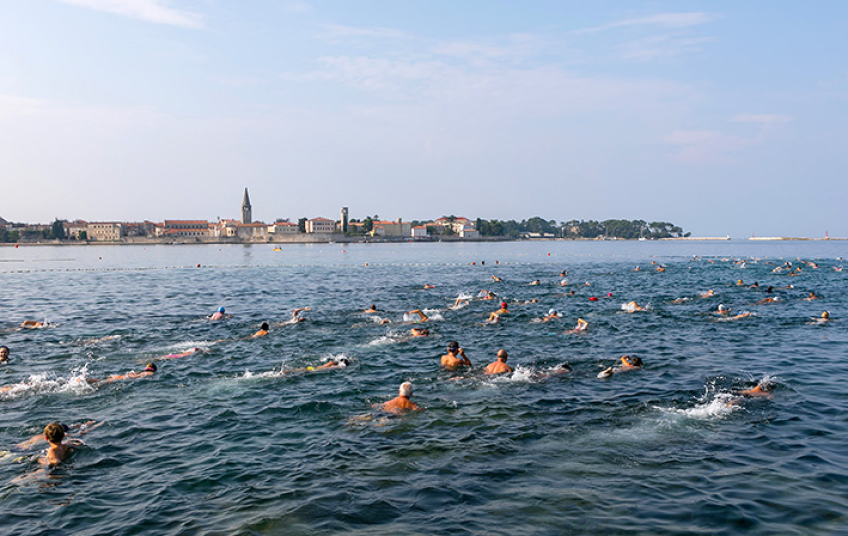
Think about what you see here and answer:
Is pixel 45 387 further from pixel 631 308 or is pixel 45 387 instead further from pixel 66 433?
pixel 631 308

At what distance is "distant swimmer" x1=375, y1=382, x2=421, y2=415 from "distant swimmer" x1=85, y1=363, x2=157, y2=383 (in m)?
8.27

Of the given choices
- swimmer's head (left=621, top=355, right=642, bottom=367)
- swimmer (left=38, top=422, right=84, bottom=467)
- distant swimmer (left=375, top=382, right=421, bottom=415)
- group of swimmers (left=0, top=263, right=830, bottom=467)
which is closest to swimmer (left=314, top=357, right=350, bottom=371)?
group of swimmers (left=0, top=263, right=830, bottom=467)

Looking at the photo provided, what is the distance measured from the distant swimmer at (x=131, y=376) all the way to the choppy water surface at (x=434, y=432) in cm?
34

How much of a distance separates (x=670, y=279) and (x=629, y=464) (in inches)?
1798

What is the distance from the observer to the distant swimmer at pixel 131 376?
17.0m

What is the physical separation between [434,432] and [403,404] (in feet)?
5.27

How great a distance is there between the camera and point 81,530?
893 cm

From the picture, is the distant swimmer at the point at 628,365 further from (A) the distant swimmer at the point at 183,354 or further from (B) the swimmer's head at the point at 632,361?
(A) the distant swimmer at the point at 183,354

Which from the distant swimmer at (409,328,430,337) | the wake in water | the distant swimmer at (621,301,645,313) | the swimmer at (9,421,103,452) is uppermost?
the distant swimmer at (621,301,645,313)

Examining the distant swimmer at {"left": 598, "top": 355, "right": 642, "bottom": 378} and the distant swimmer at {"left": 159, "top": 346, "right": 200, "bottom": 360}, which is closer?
the distant swimmer at {"left": 598, "top": 355, "right": 642, "bottom": 378}

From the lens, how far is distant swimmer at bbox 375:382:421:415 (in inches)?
563

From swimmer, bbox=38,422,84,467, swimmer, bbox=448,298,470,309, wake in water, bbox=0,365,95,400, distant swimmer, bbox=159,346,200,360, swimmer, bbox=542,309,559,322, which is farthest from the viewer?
swimmer, bbox=448,298,470,309

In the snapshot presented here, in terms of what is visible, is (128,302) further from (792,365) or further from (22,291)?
(792,365)

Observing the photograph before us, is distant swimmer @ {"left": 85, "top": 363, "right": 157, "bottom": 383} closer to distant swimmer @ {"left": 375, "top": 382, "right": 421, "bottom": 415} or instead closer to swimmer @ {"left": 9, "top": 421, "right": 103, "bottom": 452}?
swimmer @ {"left": 9, "top": 421, "right": 103, "bottom": 452}
